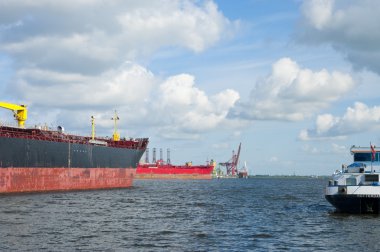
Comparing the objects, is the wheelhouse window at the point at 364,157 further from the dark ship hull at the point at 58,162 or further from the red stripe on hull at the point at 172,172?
the red stripe on hull at the point at 172,172

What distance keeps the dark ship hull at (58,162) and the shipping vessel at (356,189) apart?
1192 inches

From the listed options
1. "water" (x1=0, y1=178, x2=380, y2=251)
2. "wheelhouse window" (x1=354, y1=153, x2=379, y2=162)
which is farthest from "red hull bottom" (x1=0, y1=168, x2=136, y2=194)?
"wheelhouse window" (x1=354, y1=153, x2=379, y2=162)

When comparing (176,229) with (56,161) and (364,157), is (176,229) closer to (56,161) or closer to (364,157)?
(364,157)

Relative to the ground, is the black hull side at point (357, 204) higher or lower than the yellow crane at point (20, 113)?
lower

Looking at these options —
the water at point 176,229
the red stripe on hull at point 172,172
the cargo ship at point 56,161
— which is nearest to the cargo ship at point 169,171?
the red stripe on hull at point 172,172

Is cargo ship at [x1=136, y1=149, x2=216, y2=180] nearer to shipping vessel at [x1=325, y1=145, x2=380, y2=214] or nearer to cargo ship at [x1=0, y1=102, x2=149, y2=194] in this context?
cargo ship at [x1=0, y1=102, x2=149, y2=194]

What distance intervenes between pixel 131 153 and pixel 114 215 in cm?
4087

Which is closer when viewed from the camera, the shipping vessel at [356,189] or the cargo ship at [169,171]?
the shipping vessel at [356,189]

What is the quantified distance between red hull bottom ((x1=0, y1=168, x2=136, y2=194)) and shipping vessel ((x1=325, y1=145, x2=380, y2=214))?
98.9 feet

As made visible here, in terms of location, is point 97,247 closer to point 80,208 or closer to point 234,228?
point 234,228

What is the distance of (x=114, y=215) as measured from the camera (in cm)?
3384

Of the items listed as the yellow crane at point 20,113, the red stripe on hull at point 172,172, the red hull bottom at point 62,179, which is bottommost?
the red stripe on hull at point 172,172

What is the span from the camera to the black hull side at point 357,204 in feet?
106

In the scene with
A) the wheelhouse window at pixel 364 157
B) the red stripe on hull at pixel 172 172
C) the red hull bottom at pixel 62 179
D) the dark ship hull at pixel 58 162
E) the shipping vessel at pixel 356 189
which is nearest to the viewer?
the shipping vessel at pixel 356 189
